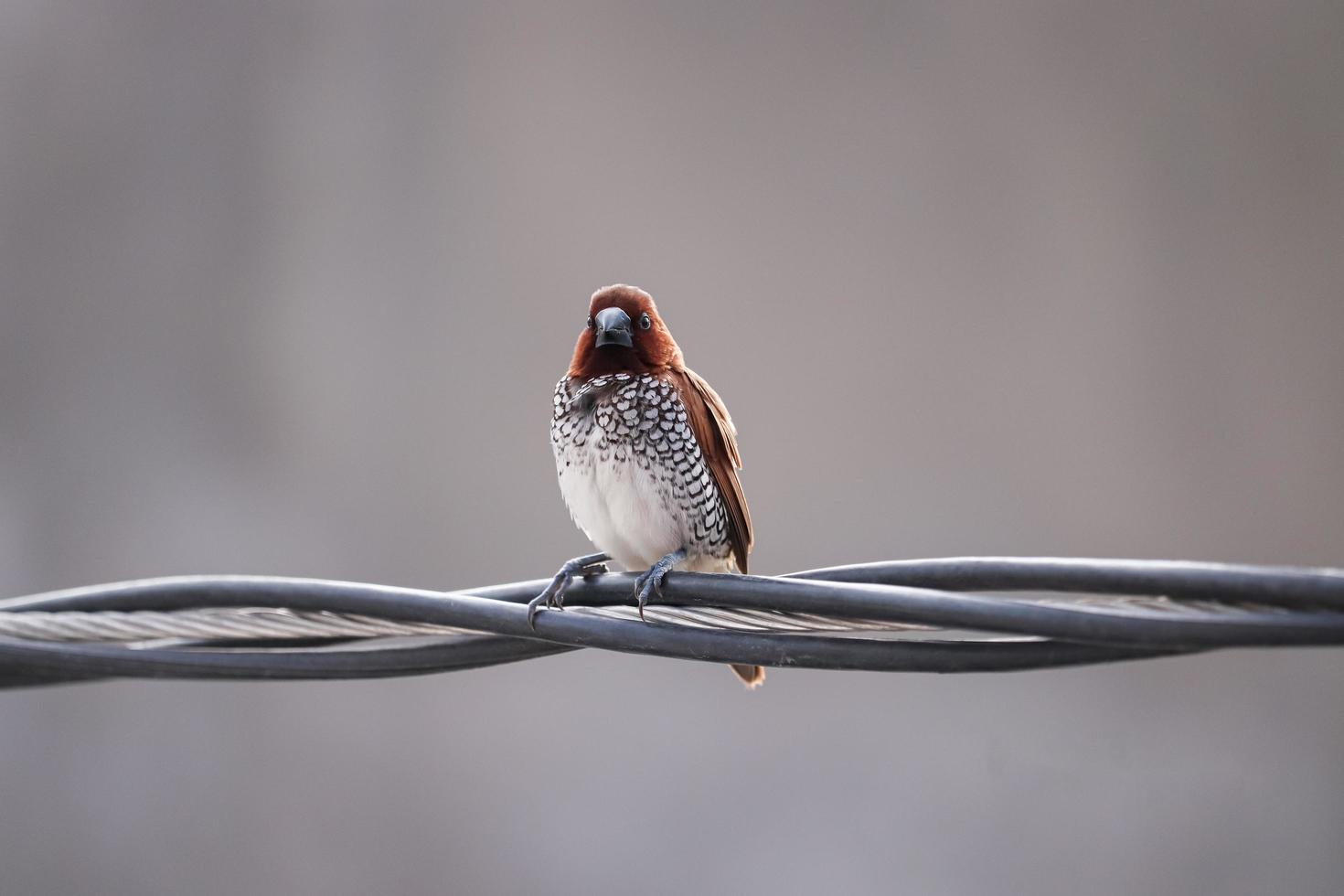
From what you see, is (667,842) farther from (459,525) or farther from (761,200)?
(761,200)

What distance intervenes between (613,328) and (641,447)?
0.18 meters

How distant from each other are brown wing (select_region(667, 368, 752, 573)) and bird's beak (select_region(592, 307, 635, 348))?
4.4 inches

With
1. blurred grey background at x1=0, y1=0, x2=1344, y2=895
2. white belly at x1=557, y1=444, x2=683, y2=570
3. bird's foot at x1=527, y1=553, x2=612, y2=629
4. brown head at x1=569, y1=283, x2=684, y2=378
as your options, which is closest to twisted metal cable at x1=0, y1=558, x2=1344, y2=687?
bird's foot at x1=527, y1=553, x2=612, y2=629

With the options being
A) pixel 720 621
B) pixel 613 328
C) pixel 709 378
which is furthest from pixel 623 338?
pixel 709 378

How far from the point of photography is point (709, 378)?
147 inches

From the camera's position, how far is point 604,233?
3.71 metres

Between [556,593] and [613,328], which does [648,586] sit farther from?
[613,328]

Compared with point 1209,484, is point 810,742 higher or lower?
lower

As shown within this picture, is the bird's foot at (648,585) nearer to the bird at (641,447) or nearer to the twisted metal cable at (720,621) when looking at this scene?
the twisted metal cable at (720,621)

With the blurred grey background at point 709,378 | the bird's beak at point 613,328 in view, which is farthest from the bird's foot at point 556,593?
the blurred grey background at point 709,378

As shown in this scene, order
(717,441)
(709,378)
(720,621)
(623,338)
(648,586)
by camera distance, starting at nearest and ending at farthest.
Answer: (720,621)
(648,586)
(623,338)
(717,441)
(709,378)

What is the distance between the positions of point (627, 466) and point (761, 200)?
237 centimetres

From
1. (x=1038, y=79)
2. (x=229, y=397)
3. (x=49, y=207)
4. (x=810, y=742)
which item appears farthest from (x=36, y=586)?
(x=1038, y=79)

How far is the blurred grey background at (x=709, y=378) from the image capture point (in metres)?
3.69
